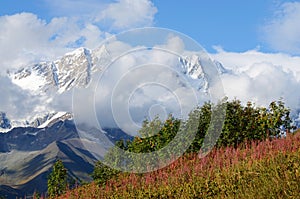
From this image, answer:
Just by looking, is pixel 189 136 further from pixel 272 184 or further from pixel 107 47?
pixel 272 184

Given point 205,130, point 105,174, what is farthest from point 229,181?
point 105,174

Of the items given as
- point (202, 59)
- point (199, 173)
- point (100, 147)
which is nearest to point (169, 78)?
point (202, 59)

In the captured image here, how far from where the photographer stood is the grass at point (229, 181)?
9.44 metres

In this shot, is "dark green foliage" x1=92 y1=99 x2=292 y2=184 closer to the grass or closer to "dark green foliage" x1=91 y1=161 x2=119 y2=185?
"dark green foliage" x1=91 y1=161 x2=119 y2=185

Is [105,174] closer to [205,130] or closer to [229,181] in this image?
[205,130]

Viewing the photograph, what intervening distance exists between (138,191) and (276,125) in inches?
768

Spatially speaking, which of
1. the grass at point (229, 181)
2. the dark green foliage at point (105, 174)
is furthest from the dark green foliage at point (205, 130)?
the grass at point (229, 181)

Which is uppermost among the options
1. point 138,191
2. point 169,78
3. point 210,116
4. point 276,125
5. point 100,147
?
Answer: point 276,125

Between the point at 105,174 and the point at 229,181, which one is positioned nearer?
the point at 229,181

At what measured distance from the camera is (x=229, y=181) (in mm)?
11977

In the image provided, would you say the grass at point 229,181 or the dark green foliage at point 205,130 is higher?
the dark green foliage at point 205,130

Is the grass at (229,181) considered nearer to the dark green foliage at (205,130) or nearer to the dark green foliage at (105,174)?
the dark green foliage at (205,130)

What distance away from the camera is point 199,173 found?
44.9 feet

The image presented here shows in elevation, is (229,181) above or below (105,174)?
below
